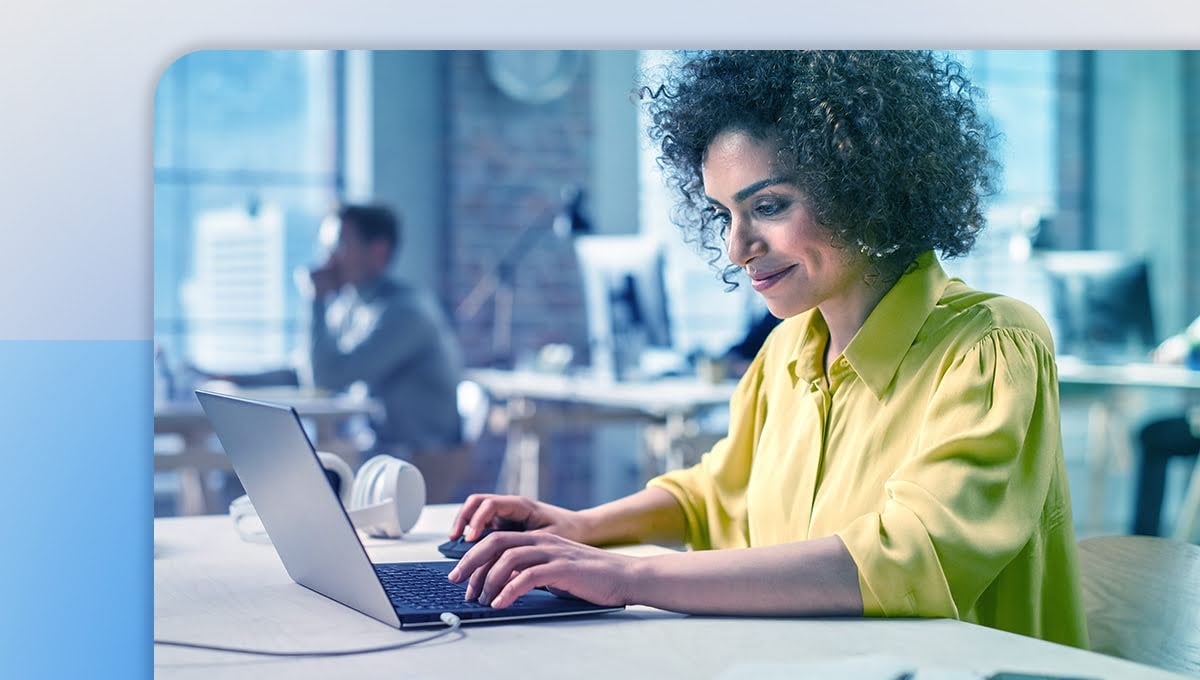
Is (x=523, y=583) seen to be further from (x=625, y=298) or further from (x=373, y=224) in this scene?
(x=373, y=224)

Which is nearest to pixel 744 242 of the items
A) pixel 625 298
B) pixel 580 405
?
pixel 625 298

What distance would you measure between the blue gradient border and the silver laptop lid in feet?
0.79

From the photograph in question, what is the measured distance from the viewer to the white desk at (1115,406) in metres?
3.81

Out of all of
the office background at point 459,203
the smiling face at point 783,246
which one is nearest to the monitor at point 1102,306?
the office background at point 459,203

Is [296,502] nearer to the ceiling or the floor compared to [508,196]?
nearer to the floor

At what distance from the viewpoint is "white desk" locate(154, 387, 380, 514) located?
11.5ft

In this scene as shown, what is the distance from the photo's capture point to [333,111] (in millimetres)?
4961

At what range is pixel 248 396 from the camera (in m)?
3.41

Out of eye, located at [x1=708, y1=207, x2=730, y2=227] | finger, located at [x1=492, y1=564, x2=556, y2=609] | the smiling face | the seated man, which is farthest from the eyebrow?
the seated man

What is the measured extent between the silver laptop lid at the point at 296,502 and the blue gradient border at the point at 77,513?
242 millimetres

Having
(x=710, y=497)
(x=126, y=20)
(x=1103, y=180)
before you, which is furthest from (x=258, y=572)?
(x=1103, y=180)

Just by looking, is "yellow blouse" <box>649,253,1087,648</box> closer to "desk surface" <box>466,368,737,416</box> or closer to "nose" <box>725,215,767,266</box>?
"nose" <box>725,215,767,266</box>

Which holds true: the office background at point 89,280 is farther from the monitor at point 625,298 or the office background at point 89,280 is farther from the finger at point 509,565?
the monitor at point 625,298

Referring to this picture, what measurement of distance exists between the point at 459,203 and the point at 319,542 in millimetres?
3929
